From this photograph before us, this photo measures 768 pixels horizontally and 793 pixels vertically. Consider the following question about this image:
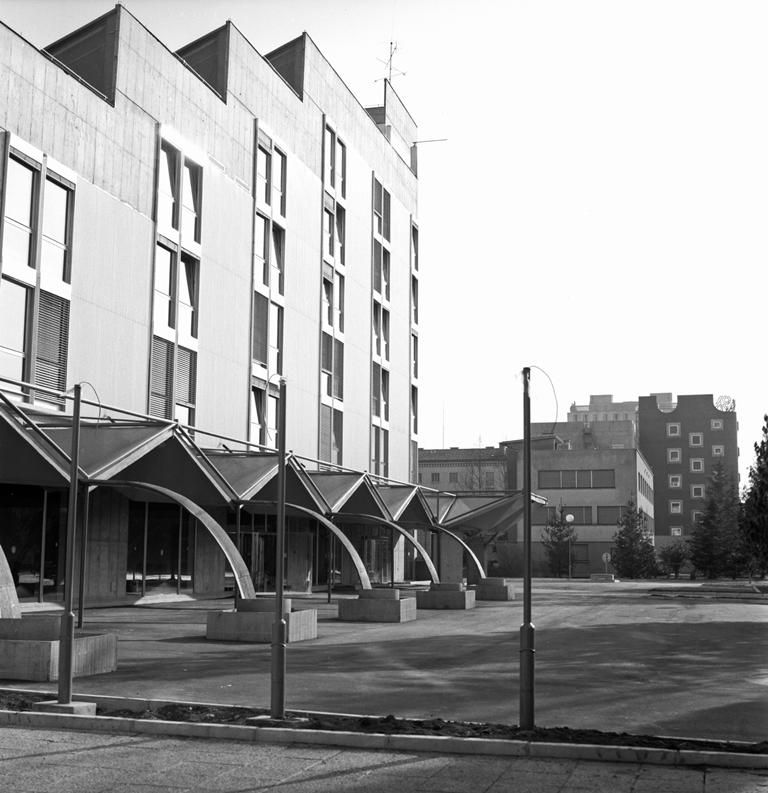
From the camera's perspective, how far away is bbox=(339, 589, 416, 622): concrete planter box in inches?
1017

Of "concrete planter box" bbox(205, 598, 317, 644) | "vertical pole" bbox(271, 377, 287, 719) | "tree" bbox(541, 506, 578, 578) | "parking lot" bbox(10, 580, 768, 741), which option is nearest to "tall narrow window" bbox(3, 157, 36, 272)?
"parking lot" bbox(10, 580, 768, 741)

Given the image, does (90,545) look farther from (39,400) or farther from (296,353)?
(296,353)

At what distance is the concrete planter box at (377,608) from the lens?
25.8m

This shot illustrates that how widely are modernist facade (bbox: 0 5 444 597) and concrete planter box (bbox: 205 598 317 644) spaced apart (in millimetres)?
6895

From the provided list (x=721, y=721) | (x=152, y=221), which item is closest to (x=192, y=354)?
(x=152, y=221)

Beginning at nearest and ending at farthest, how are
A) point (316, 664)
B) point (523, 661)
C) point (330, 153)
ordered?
point (523, 661)
point (316, 664)
point (330, 153)

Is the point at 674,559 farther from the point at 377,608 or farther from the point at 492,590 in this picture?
the point at 377,608

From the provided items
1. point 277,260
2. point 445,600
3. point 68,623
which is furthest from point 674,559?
point 68,623

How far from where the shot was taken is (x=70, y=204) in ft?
94.2

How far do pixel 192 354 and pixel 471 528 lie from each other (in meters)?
22.2

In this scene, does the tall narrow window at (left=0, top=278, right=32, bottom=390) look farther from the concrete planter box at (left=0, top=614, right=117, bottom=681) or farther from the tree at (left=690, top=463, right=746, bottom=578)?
the tree at (left=690, top=463, right=746, bottom=578)

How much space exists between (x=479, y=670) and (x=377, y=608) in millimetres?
10142

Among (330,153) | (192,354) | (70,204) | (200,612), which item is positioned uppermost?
(330,153)

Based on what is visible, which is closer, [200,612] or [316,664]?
[316,664]
